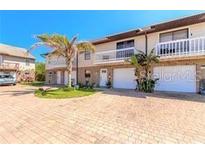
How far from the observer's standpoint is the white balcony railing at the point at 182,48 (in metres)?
11.6

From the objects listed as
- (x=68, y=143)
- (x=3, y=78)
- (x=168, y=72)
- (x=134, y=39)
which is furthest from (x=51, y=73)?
(x=68, y=143)

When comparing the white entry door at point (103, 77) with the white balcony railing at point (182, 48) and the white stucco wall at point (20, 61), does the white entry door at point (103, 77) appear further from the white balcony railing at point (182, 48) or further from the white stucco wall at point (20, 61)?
the white stucco wall at point (20, 61)

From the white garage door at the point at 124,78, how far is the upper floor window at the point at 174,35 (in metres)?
4.25

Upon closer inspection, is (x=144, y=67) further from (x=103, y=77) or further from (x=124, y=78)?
(x=103, y=77)

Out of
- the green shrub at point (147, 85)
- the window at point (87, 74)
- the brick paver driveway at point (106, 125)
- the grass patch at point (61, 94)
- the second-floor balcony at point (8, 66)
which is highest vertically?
the second-floor balcony at point (8, 66)

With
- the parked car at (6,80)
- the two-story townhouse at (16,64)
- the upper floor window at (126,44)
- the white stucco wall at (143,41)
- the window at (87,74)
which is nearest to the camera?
the white stucco wall at (143,41)

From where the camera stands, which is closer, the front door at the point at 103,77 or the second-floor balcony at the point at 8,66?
the front door at the point at 103,77

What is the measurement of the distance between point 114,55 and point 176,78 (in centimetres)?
688

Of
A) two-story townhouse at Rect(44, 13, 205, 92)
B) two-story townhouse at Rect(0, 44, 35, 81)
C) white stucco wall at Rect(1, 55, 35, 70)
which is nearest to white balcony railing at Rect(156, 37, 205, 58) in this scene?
two-story townhouse at Rect(44, 13, 205, 92)

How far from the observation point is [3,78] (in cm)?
2242

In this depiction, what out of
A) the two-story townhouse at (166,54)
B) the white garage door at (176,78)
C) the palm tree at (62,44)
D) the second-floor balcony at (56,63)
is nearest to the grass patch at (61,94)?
the palm tree at (62,44)
